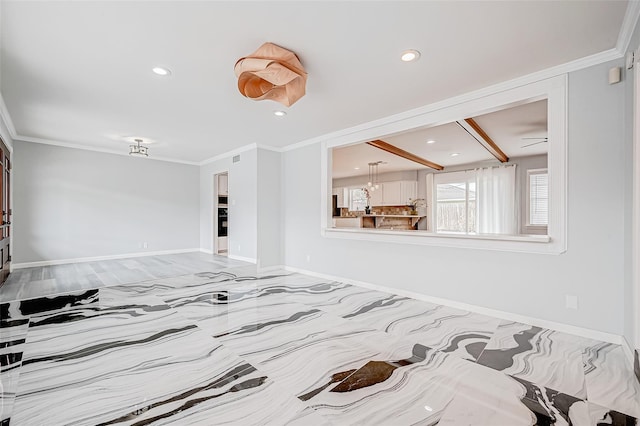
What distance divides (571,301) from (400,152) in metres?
4.05

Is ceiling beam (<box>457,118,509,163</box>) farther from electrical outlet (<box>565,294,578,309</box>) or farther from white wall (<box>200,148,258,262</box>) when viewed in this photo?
white wall (<box>200,148,258,262</box>)

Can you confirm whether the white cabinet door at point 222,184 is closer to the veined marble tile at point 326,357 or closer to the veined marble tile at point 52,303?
the veined marble tile at point 52,303

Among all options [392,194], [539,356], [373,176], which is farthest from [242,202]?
[539,356]

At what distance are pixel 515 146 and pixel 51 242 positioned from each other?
30.7 ft

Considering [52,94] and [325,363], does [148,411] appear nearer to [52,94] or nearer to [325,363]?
[325,363]

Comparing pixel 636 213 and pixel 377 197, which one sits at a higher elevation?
pixel 377 197

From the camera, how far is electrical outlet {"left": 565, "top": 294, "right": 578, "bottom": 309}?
2.73 m

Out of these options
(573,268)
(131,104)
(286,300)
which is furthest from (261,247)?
(573,268)

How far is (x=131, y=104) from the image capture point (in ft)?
12.6

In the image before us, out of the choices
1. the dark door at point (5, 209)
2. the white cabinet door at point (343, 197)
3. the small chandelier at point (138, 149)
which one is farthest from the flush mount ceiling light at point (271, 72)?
the white cabinet door at point (343, 197)

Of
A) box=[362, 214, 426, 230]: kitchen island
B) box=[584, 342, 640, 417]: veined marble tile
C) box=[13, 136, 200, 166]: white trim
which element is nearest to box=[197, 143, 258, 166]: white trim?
box=[13, 136, 200, 166]: white trim

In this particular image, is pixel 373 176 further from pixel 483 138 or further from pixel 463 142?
pixel 483 138

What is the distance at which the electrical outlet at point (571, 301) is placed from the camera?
2729 mm

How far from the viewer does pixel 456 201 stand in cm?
787
